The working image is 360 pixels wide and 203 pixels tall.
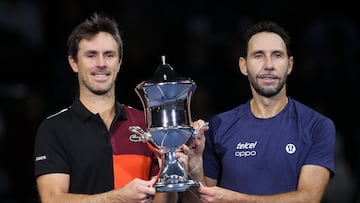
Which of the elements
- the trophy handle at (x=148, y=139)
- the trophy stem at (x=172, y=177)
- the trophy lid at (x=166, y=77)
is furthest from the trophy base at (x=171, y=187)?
the trophy lid at (x=166, y=77)

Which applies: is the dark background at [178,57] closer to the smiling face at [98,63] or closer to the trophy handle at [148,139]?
the smiling face at [98,63]

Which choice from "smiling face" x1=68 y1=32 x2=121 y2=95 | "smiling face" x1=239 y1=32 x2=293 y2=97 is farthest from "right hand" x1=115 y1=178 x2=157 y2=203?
"smiling face" x1=239 y1=32 x2=293 y2=97

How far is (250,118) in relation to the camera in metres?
5.53

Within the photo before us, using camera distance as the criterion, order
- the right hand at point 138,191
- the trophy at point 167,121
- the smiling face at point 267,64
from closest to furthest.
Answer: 1. the right hand at point 138,191
2. the trophy at point 167,121
3. the smiling face at point 267,64

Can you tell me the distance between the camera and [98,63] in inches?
206

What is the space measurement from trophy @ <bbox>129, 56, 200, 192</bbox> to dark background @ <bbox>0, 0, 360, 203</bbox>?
7.79 ft

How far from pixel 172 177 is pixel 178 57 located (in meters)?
3.46

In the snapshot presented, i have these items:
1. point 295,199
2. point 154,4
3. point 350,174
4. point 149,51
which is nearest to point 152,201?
point 295,199

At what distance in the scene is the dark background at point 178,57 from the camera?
7.46 m

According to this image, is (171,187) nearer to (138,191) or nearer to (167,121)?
(138,191)

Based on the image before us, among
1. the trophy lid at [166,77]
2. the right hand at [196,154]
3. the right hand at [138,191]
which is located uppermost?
the trophy lid at [166,77]

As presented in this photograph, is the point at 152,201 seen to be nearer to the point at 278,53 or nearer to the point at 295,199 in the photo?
the point at 295,199

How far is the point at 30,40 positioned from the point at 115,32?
10.4 ft

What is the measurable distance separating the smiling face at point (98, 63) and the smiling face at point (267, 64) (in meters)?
0.78
